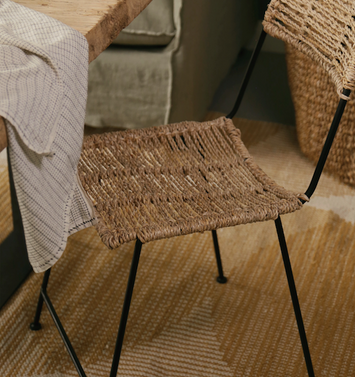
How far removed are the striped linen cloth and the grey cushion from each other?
81 centimetres

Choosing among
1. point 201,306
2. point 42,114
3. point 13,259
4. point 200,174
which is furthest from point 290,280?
point 13,259

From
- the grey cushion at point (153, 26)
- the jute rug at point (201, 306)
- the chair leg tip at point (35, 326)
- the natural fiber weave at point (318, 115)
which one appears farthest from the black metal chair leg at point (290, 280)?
the grey cushion at point (153, 26)

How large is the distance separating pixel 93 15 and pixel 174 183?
1.03ft

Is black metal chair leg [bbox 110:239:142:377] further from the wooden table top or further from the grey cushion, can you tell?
the grey cushion

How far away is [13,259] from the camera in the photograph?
1.21 meters

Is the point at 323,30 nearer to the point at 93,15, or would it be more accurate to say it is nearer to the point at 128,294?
the point at 93,15

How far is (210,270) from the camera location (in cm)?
129

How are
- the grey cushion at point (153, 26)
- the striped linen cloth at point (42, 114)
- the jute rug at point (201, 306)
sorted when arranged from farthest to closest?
the grey cushion at point (153, 26) < the jute rug at point (201, 306) < the striped linen cloth at point (42, 114)

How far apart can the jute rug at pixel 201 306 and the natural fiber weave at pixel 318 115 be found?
18 centimetres

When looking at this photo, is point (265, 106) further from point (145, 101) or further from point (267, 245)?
point (267, 245)

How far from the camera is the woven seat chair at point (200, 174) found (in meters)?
0.79

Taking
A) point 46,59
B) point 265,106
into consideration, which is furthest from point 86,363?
point 265,106

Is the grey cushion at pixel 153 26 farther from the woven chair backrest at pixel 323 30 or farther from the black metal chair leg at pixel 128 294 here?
the black metal chair leg at pixel 128 294

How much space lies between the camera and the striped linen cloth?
1.85 ft
